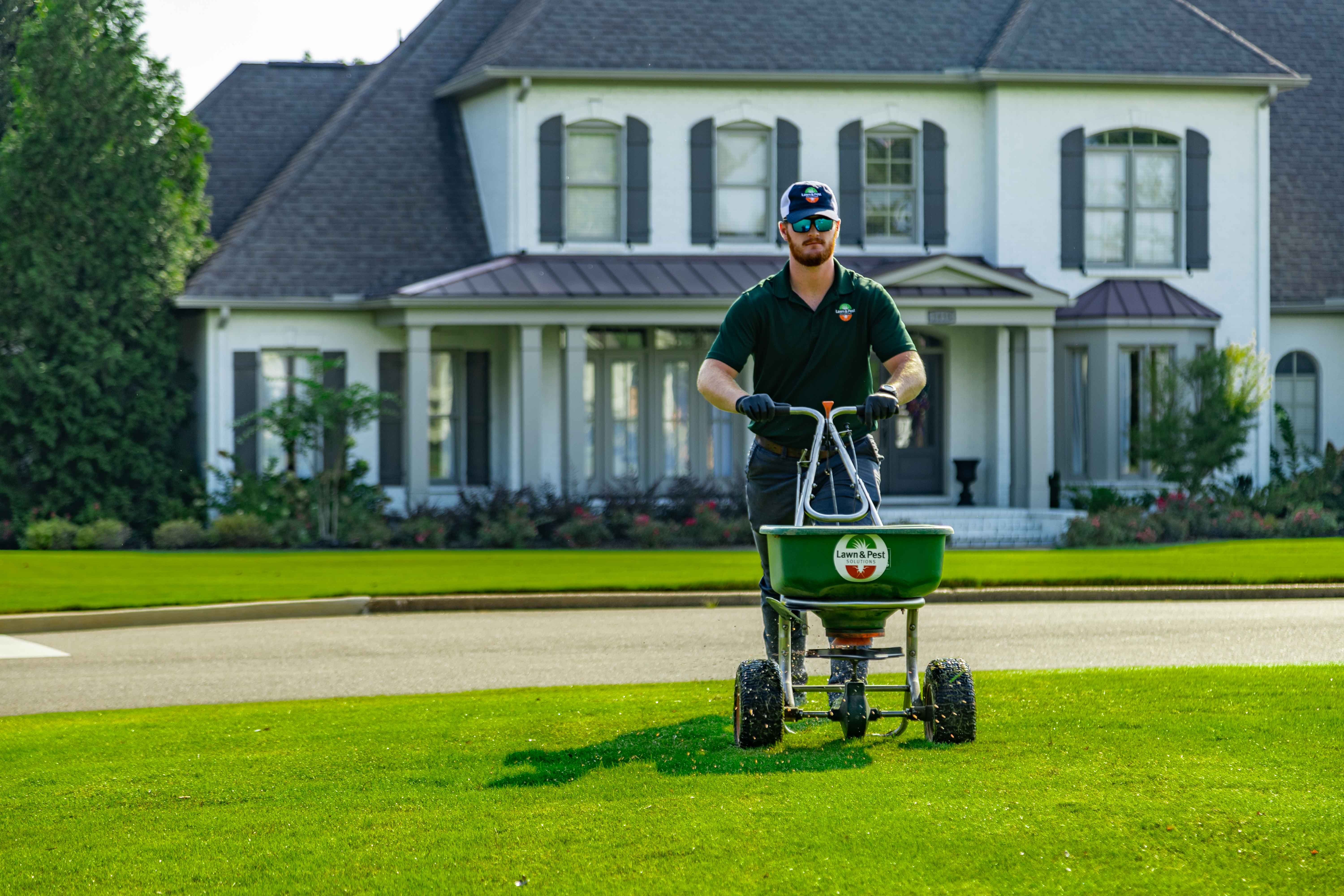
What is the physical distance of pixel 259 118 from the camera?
94.5ft

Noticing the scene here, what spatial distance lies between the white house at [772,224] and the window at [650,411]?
5cm

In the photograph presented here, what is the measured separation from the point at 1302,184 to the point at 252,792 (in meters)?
25.6

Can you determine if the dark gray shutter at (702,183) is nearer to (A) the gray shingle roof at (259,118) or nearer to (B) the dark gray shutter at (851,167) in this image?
(B) the dark gray shutter at (851,167)

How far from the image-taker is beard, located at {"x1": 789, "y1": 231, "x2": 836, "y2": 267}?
23.0 feet

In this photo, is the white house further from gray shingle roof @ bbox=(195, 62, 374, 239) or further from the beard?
the beard

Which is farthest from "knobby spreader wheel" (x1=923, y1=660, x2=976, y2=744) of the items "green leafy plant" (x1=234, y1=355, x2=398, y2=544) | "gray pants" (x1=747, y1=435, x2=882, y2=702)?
"green leafy plant" (x1=234, y1=355, x2=398, y2=544)

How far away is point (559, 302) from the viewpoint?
923 inches

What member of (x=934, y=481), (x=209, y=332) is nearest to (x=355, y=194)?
(x=209, y=332)

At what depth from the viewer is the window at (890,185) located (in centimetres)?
2567

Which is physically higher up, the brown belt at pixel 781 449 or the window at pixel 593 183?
the window at pixel 593 183

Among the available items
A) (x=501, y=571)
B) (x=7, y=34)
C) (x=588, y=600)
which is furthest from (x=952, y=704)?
(x=7, y=34)

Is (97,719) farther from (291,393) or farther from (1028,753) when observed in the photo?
(291,393)

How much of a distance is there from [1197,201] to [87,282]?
16.6m

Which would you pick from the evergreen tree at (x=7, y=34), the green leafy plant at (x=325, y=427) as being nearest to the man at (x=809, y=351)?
the green leafy plant at (x=325, y=427)
